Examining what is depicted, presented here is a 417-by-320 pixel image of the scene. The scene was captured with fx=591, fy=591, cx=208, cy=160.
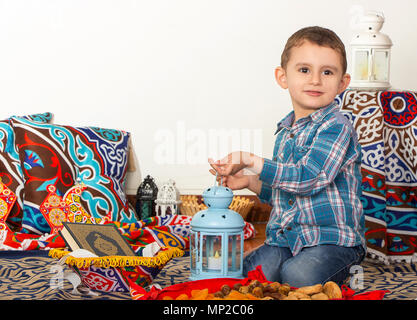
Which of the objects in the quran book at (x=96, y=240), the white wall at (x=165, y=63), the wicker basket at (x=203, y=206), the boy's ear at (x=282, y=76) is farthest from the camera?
the white wall at (x=165, y=63)

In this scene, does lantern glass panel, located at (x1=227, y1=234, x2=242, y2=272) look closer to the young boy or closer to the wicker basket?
the young boy

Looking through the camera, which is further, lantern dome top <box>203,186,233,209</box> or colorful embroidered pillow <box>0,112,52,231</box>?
colorful embroidered pillow <box>0,112,52,231</box>

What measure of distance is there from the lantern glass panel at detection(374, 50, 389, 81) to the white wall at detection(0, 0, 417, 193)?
0.44 metres

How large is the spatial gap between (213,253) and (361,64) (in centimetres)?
123

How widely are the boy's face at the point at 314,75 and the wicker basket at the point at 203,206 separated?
1028mm

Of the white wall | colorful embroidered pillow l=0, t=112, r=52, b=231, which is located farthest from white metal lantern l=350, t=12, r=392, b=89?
colorful embroidered pillow l=0, t=112, r=52, b=231

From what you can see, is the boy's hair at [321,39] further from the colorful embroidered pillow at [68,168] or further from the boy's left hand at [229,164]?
the colorful embroidered pillow at [68,168]

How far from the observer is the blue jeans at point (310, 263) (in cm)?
148

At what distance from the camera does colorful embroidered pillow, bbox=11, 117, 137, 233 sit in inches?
90.4

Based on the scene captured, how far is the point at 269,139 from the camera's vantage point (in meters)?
2.76

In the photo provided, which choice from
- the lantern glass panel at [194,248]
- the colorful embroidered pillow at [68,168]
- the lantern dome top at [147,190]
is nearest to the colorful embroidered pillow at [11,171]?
the colorful embroidered pillow at [68,168]

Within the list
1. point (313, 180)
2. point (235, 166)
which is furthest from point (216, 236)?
point (313, 180)
